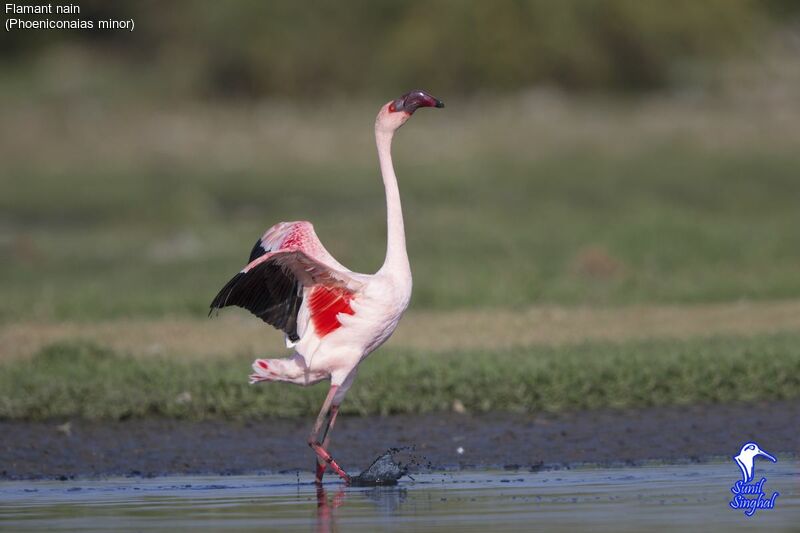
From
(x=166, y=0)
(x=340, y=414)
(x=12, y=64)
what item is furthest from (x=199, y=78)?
(x=340, y=414)

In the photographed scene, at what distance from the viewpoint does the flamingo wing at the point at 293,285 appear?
7395mm

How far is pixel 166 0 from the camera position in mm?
30250

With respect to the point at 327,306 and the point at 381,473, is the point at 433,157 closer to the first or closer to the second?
the point at 327,306

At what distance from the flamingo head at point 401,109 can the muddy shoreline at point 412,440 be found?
1.77 m

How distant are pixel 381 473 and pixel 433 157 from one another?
13059mm

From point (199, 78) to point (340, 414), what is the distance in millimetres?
17778

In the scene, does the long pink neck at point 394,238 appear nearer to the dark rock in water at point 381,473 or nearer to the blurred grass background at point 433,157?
the dark rock in water at point 381,473

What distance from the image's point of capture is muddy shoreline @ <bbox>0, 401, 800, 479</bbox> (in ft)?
26.5

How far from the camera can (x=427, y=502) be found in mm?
6922

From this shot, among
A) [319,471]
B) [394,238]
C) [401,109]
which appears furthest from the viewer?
[401,109]

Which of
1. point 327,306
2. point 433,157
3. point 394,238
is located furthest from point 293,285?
point 433,157

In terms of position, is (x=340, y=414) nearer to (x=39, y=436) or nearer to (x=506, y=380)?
(x=506, y=380)

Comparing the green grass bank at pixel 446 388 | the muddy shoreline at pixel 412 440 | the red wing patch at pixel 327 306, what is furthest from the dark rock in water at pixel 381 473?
the green grass bank at pixel 446 388

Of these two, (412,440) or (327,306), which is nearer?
(327,306)
